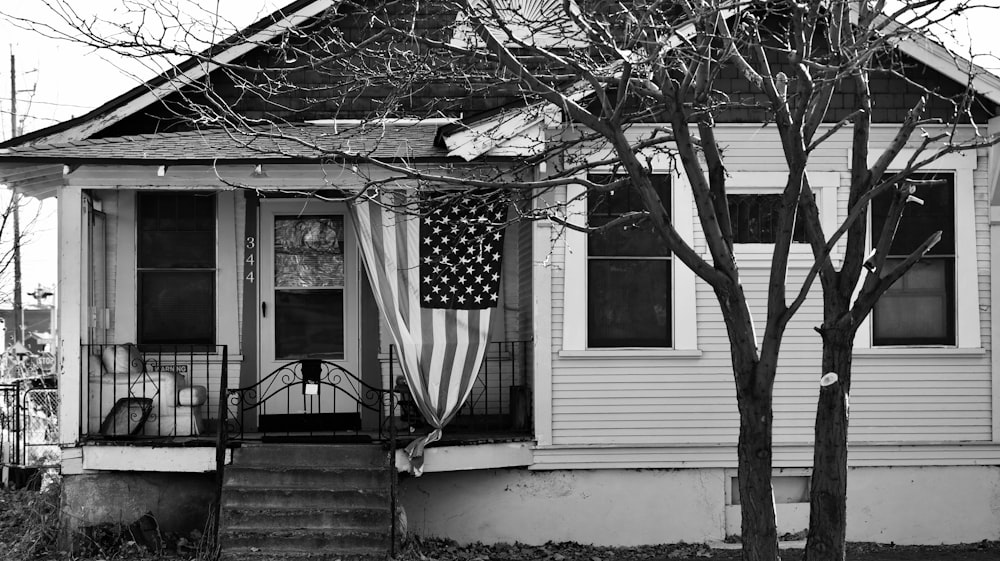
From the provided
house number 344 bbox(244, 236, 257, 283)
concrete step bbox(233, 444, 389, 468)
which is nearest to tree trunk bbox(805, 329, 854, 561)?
concrete step bbox(233, 444, 389, 468)

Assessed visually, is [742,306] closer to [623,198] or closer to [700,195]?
[700,195]

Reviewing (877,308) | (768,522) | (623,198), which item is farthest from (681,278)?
(768,522)

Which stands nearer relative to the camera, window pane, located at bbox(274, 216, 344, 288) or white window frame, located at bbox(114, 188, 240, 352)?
white window frame, located at bbox(114, 188, 240, 352)

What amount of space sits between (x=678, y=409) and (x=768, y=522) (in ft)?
10.3

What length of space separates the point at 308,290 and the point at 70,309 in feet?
7.90

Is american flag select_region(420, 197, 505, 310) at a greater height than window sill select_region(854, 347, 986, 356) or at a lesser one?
greater

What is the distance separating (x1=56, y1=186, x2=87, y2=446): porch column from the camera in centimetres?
1003

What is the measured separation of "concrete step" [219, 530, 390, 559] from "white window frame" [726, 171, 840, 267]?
439 cm

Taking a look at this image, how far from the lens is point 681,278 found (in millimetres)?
10625

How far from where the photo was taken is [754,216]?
35.1 ft

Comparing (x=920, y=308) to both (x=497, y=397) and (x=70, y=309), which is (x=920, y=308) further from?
(x=70, y=309)

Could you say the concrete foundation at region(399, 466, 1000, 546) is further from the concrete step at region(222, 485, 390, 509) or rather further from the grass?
the concrete step at region(222, 485, 390, 509)

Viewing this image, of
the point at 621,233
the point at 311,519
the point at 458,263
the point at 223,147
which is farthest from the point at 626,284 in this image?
the point at 223,147

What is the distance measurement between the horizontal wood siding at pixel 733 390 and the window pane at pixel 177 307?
11.7ft
